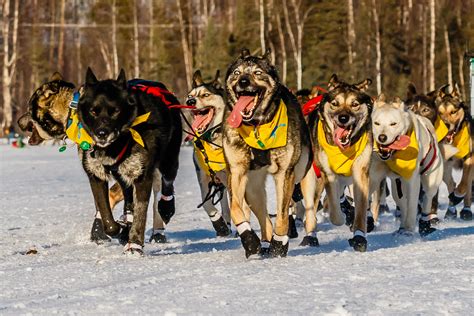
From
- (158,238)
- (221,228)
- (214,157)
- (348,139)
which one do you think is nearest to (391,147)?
(348,139)

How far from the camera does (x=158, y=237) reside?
5949 mm

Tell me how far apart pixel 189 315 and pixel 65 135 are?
114 inches

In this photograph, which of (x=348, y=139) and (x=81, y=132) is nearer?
(x=81, y=132)

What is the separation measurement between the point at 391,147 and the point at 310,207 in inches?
27.8

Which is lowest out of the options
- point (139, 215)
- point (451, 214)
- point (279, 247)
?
point (451, 214)

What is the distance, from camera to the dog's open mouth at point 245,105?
4641 mm

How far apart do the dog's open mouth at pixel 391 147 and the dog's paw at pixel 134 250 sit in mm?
1749

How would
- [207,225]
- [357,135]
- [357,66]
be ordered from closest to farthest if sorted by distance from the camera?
[357,135]
[207,225]
[357,66]

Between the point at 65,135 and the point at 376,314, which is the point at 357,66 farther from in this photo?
the point at 376,314

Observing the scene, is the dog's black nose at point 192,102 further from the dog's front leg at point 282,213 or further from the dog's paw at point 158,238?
the dog's front leg at point 282,213

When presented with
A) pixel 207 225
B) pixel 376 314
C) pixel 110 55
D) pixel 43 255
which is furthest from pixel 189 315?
pixel 110 55

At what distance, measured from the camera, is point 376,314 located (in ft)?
9.73

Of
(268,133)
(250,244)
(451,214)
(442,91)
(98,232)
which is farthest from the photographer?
(442,91)

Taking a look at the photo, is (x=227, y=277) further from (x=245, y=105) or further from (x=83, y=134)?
(x=83, y=134)
